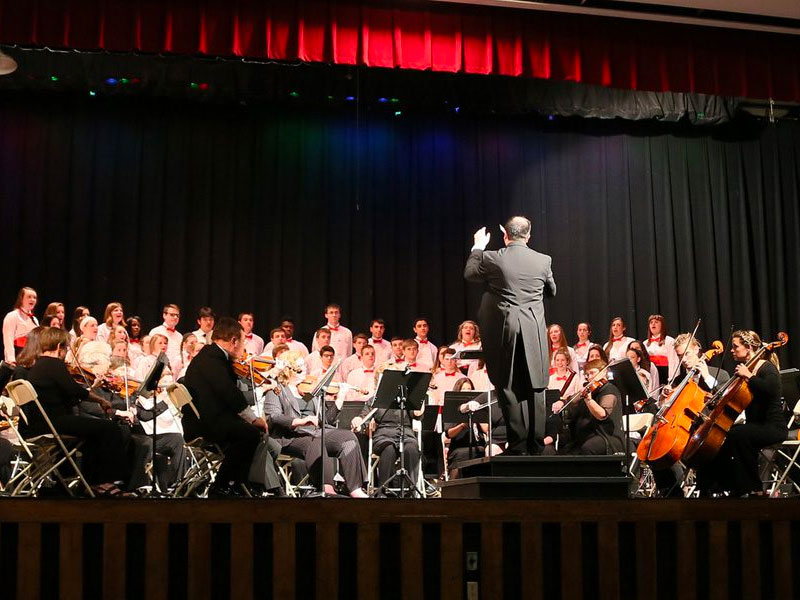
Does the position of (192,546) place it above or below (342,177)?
below

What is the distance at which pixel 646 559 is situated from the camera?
13.9 ft

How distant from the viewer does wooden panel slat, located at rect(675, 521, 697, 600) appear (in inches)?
167

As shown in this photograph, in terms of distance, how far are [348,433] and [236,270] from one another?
4.91 m

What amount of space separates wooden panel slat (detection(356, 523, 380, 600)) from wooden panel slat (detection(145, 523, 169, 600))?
847mm

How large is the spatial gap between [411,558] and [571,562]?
722mm

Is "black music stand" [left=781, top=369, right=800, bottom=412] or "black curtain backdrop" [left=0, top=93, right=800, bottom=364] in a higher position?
"black curtain backdrop" [left=0, top=93, right=800, bottom=364]

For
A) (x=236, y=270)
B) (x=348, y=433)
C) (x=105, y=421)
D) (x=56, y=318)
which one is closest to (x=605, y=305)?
(x=236, y=270)

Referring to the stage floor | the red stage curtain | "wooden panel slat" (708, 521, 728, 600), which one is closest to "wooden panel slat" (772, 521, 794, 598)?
the stage floor

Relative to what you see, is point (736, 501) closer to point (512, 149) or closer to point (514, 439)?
point (514, 439)

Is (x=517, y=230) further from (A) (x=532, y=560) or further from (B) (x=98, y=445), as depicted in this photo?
(B) (x=98, y=445)

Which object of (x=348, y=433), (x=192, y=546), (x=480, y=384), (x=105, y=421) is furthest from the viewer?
(x=480, y=384)

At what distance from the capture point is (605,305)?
12656 millimetres

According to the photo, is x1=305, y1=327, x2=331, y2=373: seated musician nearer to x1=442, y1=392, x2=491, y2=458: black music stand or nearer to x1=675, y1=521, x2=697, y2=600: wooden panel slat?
x1=442, y1=392, x2=491, y2=458: black music stand

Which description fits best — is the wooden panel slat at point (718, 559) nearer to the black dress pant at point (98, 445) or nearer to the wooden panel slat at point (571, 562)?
the wooden panel slat at point (571, 562)
